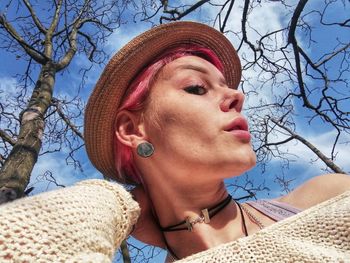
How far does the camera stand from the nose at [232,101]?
60.4 inches

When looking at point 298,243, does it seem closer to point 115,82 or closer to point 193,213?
point 193,213

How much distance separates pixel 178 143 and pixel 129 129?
1.02 feet

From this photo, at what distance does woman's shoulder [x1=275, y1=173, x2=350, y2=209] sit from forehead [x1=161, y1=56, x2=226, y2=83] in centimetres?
53

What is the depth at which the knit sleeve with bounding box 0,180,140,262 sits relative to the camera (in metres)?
0.80

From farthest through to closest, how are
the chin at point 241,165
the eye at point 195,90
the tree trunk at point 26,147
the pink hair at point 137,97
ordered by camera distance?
the tree trunk at point 26,147
the pink hair at point 137,97
the eye at point 195,90
the chin at point 241,165

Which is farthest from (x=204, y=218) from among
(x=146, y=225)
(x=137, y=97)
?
(x=137, y=97)

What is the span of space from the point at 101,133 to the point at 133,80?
0.26m

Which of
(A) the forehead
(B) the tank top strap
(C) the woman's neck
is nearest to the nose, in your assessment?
(A) the forehead

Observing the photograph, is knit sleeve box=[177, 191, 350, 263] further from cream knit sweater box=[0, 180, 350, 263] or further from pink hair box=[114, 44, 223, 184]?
pink hair box=[114, 44, 223, 184]

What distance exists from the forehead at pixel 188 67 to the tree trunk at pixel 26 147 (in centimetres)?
129

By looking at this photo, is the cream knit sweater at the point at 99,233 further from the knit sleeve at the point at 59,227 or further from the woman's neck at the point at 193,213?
Result: the woman's neck at the point at 193,213

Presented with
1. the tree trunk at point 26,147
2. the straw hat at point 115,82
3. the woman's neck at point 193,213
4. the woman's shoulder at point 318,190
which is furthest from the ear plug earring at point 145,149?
the tree trunk at point 26,147

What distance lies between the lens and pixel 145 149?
1568mm

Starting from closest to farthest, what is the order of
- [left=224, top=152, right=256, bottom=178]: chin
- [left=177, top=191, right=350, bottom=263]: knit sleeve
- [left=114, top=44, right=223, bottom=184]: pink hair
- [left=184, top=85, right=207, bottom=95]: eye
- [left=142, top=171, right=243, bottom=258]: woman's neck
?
[left=177, top=191, right=350, bottom=263]: knit sleeve → [left=224, top=152, right=256, bottom=178]: chin → [left=142, top=171, right=243, bottom=258]: woman's neck → [left=184, top=85, right=207, bottom=95]: eye → [left=114, top=44, right=223, bottom=184]: pink hair
